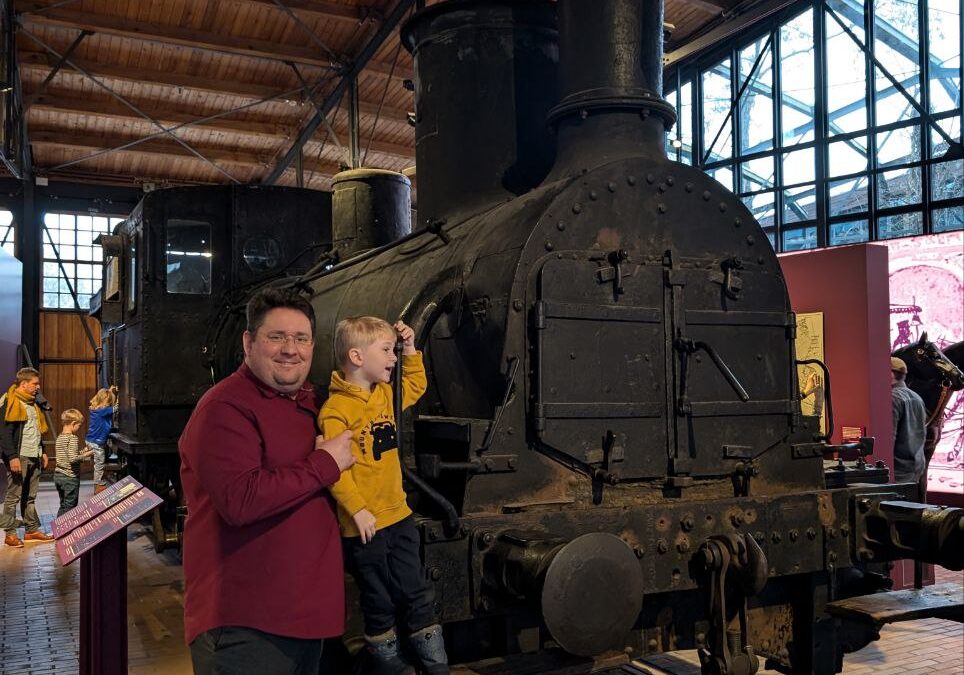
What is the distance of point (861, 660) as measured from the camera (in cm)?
467

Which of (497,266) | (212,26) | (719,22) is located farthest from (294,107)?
(497,266)

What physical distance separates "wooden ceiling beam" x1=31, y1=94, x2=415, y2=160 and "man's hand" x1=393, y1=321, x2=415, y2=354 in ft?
39.2

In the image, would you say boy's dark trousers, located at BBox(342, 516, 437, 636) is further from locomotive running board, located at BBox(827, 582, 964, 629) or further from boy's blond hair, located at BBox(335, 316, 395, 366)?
locomotive running board, located at BBox(827, 582, 964, 629)

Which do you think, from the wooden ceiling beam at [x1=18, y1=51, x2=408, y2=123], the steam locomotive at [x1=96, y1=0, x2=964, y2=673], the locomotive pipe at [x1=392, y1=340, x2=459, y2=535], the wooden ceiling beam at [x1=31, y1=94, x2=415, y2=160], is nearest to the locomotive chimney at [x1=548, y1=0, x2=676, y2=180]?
the steam locomotive at [x1=96, y1=0, x2=964, y2=673]

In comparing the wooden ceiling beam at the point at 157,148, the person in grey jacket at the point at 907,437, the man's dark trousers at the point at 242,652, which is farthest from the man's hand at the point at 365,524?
the wooden ceiling beam at the point at 157,148

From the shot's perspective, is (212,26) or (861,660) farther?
(212,26)

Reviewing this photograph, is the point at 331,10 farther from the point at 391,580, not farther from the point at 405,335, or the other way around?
the point at 391,580

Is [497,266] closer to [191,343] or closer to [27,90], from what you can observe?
[191,343]

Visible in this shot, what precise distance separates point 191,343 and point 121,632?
4635 mm

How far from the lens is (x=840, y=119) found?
13117mm

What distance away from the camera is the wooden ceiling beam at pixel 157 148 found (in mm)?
15133

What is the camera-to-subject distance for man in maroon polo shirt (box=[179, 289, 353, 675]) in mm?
2064

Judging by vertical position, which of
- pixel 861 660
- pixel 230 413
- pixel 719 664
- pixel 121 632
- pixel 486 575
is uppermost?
pixel 230 413

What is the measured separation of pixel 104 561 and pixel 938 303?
8.36 metres
